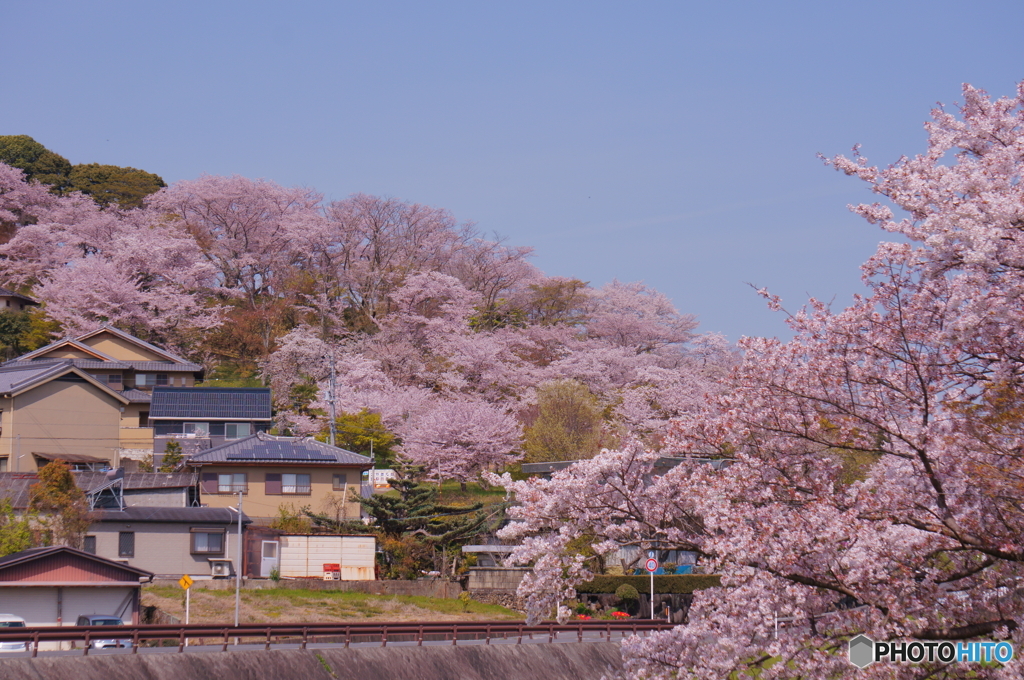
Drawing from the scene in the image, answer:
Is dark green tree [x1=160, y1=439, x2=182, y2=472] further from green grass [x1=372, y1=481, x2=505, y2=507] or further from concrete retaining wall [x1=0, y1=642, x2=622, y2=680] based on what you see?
concrete retaining wall [x1=0, y1=642, x2=622, y2=680]

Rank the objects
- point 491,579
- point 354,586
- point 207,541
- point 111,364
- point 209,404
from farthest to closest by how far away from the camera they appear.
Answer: point 111,364 → point 209,404 → point 491,579 → point 207,541 → point 354,586

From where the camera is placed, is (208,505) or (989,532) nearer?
(989,532)

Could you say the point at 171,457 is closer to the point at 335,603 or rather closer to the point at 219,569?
the point at 219,569

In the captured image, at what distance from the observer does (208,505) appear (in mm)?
33656

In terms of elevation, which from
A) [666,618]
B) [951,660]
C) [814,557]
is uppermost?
[814,557]

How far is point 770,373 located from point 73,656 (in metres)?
15.2

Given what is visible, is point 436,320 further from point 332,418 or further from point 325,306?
point 332,418

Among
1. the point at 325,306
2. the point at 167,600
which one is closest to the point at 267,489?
the point at 167,600

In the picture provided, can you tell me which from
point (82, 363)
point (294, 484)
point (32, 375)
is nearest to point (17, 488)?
point (294, 484)

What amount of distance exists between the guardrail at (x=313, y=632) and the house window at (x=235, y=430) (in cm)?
2047

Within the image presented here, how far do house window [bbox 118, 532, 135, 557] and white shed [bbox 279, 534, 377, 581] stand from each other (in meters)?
4.67

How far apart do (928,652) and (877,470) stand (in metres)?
1.48

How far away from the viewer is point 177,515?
99.0 feet

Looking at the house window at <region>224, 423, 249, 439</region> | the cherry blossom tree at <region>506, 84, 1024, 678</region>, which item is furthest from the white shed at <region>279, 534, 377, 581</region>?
the cherry blossom tree at <region>506, 84, 1024, 678</region>
